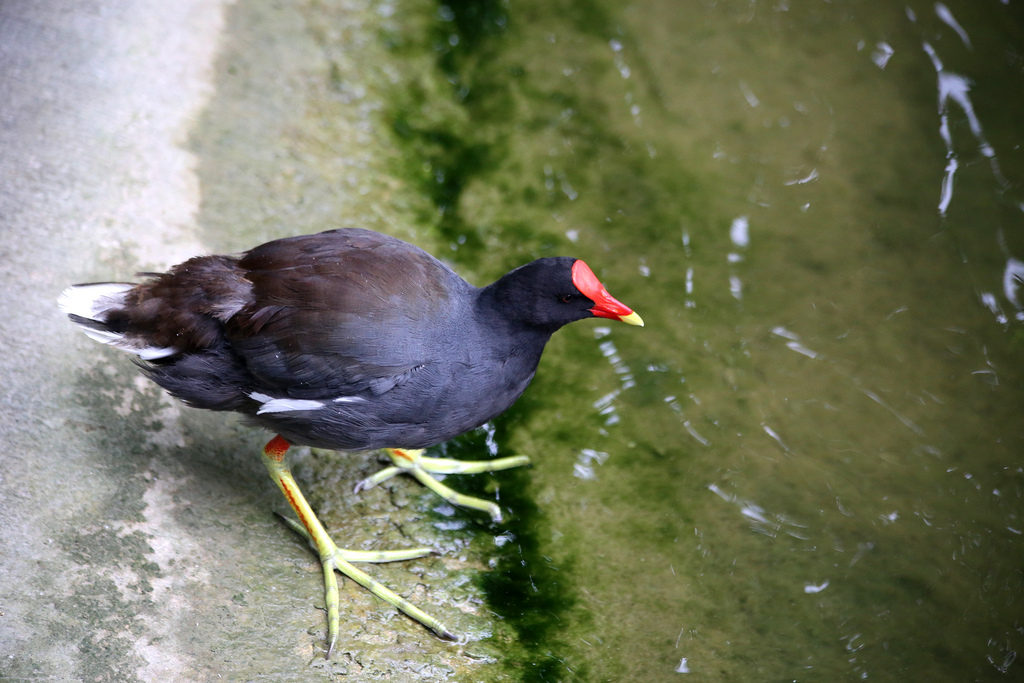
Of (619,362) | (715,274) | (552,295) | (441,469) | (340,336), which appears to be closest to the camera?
(340,336)

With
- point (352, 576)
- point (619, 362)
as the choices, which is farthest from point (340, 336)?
point (619, 362)

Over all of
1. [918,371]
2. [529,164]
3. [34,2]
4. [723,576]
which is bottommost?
[723,576]

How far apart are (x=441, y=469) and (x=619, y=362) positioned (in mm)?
770

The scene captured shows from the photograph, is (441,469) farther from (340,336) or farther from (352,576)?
(340,336)

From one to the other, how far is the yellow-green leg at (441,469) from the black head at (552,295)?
610 millimetres

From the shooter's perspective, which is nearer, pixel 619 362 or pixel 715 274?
pixel 619 362

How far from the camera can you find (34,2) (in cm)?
362

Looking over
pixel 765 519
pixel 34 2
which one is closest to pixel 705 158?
pixel 765 519

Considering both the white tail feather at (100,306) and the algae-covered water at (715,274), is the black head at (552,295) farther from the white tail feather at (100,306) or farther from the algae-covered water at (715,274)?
the white tail feather at (100,306)

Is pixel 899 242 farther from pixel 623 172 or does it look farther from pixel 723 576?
pixel 723 576

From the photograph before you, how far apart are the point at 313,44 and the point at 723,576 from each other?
290 cm

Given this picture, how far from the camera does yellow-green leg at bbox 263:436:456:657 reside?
8.30 ft

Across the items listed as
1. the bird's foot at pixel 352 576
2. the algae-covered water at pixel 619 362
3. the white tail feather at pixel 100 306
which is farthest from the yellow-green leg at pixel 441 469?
the white tail feather at pixel 100 306

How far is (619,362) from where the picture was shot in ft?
10.7
